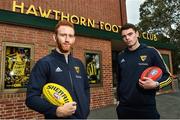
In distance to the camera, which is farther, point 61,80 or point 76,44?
point 76,44

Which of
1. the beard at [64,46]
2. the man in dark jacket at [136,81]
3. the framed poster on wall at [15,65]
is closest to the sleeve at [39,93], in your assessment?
the beard at [64,46]

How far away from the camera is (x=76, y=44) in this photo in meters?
9.52

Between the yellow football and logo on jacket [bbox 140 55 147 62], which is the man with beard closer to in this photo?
the yellow football

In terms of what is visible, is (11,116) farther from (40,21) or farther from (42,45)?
(40,21)

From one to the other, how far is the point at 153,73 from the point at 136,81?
0.28 m

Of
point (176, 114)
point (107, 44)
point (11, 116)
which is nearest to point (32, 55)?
point (11, 116)

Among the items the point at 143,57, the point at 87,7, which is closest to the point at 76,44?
the point at 87,7

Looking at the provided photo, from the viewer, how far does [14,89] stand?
24.4 feet

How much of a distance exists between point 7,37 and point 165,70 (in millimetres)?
5742

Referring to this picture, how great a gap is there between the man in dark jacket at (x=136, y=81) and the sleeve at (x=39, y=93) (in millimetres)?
1345

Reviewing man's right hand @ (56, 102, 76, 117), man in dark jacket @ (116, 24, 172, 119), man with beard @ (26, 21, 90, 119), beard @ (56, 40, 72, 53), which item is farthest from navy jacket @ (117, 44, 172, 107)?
man's right hand @ (56, 102, 76, 117)

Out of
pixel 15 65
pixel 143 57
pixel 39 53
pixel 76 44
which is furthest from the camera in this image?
pixel 76 44

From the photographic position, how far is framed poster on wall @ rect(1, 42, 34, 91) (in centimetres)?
729

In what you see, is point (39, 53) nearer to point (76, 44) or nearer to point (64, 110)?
point (76, 44)
